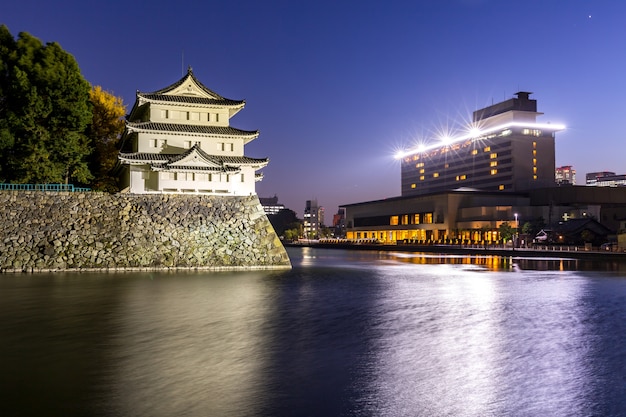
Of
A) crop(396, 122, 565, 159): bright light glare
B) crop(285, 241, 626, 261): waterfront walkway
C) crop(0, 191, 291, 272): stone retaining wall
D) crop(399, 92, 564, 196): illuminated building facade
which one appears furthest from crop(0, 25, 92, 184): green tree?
crop(396, 122, 565, 159): bright light glare

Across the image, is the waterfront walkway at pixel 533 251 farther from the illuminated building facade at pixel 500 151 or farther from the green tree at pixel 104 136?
the illuminated building facade at pixel 500 151

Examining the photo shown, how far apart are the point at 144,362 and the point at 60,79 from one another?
37.7 m

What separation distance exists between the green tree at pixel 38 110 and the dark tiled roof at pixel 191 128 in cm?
500

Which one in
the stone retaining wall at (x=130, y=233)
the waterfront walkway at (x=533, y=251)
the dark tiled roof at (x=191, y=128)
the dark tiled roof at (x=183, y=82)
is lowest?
the waterfront walkway at (x=533, y=251)

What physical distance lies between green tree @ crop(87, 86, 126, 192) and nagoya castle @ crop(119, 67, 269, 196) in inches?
193

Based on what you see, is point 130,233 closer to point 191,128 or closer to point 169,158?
point 169,158

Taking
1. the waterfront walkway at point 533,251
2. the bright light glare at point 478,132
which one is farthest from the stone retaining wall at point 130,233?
the bright light glare at point 478,132

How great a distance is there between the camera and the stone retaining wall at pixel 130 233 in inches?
1463

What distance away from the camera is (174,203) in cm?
4216

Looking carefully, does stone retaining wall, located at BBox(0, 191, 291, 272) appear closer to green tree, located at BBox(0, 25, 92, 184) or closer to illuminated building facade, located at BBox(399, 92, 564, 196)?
green tree, located at BBox(0, 25, 92, 184)

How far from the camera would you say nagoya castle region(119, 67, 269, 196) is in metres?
43.8

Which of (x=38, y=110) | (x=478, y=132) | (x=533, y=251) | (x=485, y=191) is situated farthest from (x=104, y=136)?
(x=478, y=132)

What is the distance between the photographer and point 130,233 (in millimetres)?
39062

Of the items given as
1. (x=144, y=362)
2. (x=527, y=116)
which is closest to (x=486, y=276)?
(x=144, y=362)
